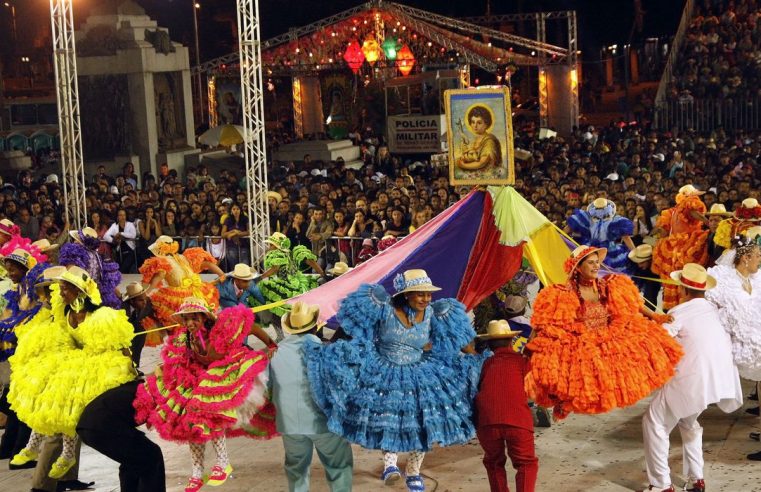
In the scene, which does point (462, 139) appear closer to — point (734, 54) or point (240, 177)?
point (240, 177)

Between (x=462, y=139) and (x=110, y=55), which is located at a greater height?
(x=110, y=55)

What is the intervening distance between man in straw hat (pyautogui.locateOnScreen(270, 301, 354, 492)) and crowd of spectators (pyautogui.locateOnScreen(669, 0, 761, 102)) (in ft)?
64.5

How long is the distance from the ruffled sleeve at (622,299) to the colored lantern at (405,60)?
2419 cm

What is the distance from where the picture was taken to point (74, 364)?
7703mm

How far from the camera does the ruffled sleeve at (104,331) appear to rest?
7719 mm

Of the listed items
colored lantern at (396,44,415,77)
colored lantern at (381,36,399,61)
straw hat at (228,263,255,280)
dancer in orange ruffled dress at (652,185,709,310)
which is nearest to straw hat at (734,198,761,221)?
dancer in orange ruffled dress at (652,185,709,310)

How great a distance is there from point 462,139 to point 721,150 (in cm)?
1224

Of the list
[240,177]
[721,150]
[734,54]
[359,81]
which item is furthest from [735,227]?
[359,81]

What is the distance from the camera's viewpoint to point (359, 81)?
36.2 m

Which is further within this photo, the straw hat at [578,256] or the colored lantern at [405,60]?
the colored lantern at [405,60]

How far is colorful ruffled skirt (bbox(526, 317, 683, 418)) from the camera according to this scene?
23.4ft

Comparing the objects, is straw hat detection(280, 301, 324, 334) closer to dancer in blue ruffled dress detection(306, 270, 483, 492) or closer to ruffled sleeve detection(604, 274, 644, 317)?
dancer in blue ruffled dress detection(306, 270, 483, 492)

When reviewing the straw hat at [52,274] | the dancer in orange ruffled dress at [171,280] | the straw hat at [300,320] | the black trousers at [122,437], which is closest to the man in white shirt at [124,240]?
the dancer in orange ruffled dress at [171,280]

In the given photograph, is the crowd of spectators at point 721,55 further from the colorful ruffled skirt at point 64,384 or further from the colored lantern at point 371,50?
the colorful ruffled skirt at point 64,384
